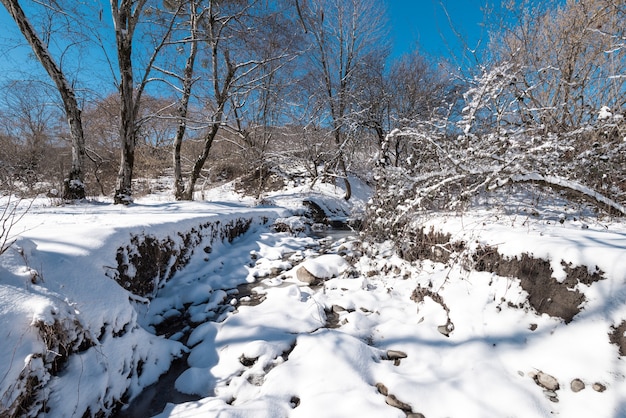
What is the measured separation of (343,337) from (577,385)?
1.60 meters

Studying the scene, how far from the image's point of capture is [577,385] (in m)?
1.74

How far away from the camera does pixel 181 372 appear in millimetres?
2385

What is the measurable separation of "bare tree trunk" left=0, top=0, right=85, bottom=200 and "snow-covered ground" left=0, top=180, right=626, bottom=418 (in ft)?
11.0

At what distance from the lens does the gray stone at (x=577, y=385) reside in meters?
1.72

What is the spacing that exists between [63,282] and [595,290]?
3.79 meters

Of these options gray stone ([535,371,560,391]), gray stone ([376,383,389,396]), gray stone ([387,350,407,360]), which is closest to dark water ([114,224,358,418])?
gray stone ([376,383,389,396])

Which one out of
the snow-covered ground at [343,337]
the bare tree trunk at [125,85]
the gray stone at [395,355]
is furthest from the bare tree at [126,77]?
the gray stone at [395,355]

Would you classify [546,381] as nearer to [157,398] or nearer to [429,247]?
[429,247]

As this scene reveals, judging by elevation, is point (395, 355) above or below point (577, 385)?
below

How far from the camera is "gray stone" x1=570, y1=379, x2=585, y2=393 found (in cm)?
172

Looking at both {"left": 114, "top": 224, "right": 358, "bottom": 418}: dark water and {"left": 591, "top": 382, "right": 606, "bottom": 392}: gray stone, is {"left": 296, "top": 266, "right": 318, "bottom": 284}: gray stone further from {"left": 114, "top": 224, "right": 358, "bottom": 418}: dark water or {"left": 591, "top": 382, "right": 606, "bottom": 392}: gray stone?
{"left": 591, "top": 382, "right": 606, "bottom": 392}: gray stone

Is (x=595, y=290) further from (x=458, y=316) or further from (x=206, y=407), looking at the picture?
(x=206, y=407)

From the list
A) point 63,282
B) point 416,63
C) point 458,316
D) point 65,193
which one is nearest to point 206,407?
point 63,282

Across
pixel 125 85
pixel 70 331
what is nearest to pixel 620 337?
pixel 70 331
